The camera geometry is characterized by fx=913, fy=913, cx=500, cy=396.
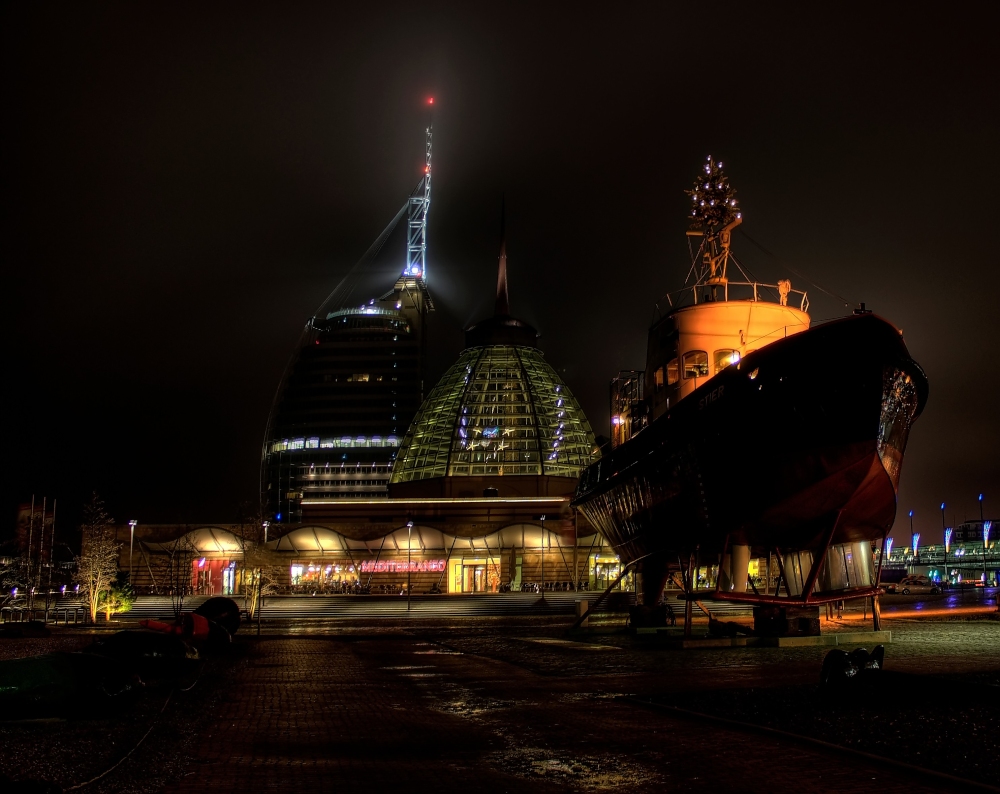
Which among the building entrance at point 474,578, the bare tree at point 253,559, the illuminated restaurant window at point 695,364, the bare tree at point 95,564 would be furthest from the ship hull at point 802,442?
the building entrance at point 474,578

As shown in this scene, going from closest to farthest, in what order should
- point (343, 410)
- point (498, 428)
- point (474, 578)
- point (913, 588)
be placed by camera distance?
point (474, 578) < point (913, 588) < point (498, 428) < point (343, 410)

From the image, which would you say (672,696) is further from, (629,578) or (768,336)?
(629,578)

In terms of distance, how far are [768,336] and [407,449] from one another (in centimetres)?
7804

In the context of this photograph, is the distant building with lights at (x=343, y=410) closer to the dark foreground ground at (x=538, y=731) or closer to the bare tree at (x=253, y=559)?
the bare tree at (x=253, y=559)

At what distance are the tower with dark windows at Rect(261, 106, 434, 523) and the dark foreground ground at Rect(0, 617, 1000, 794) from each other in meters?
133

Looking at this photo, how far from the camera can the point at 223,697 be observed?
1544cm

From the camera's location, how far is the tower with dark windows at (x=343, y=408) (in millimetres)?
151625

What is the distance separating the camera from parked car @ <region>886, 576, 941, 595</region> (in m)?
68.0

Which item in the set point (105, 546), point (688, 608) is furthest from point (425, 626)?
point (688, 608)

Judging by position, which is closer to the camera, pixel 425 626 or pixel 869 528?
pixel 869 528

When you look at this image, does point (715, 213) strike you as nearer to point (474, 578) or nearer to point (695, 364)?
point (695, 364)

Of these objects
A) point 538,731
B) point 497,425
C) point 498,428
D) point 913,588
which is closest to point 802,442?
point 538,731

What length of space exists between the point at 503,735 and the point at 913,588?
76532 mm

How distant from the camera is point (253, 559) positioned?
60.8 metres
